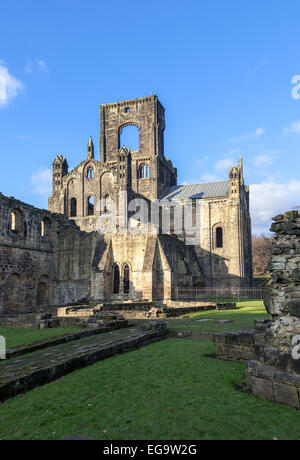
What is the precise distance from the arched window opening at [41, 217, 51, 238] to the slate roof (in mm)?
21774

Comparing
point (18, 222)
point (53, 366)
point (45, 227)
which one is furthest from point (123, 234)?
point (53, 366)

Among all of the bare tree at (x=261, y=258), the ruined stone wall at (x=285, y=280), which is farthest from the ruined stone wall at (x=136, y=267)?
the bare tree at (x=261, y=258)

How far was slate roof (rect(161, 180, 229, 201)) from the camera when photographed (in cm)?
4359

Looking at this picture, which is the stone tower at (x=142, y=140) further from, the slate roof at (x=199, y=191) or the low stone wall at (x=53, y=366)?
the low stone wall at (x=53, y=366)

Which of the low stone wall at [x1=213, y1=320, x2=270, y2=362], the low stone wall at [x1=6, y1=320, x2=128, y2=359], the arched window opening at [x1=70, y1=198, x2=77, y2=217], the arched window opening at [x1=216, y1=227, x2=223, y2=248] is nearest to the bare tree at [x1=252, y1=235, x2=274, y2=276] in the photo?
the arched window opening at [x1=216, y1=227, x2=223, y2=248]

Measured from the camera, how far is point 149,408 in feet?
14.7

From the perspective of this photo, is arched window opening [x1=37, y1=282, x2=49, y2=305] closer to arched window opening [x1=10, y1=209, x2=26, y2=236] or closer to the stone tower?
arched window opening [x1=10, y1=209, x2=26, y2=236]

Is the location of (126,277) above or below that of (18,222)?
below

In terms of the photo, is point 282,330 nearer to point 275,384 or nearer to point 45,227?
point 275,384

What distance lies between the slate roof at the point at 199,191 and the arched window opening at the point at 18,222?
24.7 meters

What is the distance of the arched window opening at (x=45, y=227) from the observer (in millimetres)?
27141

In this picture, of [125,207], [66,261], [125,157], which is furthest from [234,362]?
[125,157]

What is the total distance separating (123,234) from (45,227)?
21.7ft
